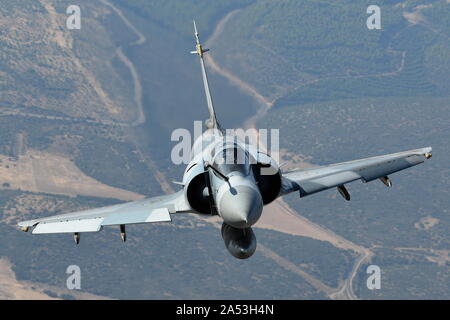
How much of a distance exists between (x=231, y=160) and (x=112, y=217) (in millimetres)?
6560

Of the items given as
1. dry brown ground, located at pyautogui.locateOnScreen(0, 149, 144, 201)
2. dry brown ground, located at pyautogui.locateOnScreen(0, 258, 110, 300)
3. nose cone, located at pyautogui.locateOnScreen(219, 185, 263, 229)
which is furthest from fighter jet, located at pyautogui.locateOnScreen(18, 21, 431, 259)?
dry brown ground, located at pyautogui.locateOnScreen(0, 149, 144, 201)

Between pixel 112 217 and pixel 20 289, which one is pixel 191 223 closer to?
pixel 20 289

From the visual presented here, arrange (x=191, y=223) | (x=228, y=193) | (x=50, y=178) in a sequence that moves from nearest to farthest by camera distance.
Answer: (x=228, y=193) < (x=191, y=223) < (x=50, y=178)

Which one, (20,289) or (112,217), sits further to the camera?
(20,289)

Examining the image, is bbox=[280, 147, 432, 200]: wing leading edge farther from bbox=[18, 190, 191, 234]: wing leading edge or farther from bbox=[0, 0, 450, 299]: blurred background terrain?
bbox=[0, 0, 450, 299]: blurred background terrain

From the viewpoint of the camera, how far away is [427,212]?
177 meters

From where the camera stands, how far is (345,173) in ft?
149

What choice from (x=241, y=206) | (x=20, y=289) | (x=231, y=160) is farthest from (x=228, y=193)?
(x=20, y=289)

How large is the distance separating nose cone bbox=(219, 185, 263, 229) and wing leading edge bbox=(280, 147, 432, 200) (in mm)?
6452

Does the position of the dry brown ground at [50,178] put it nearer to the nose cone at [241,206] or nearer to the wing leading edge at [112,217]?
the wing leading edge at [112,217]

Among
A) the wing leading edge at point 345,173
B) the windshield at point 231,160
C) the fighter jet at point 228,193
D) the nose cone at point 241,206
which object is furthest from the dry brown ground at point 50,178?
the nose cone at point 241,206

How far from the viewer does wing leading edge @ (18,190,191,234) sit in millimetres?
40719

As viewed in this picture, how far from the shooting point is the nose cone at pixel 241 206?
36031 millimetres
